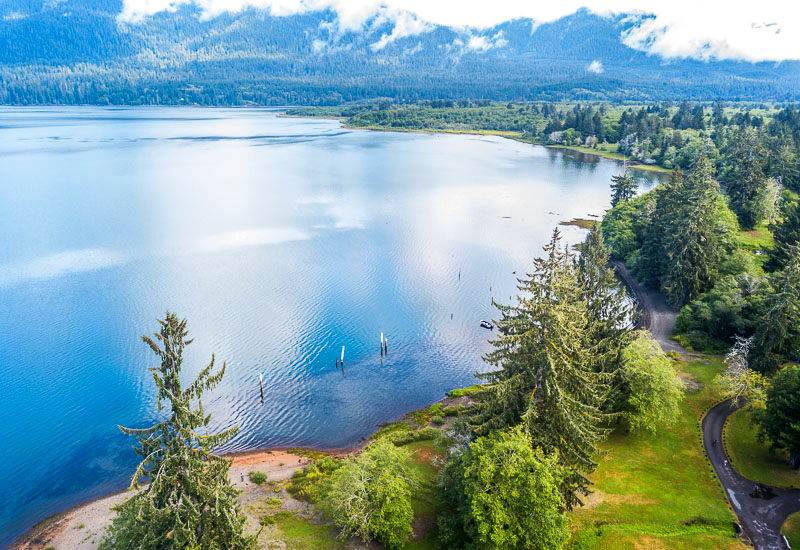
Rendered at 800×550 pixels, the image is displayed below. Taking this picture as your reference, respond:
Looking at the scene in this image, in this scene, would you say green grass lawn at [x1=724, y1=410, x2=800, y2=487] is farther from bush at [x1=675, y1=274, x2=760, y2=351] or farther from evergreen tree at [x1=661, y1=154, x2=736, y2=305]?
evergreen tree at [x1=661, y1=154, x2=736, y2=305]

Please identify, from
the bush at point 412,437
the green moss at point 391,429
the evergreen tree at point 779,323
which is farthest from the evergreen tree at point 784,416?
the green moss at point 391,429

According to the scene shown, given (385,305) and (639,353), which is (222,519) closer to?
(639,353)

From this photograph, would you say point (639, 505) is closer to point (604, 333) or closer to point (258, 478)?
point (604, 333)

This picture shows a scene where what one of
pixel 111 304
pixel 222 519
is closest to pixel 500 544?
pixel 222 519

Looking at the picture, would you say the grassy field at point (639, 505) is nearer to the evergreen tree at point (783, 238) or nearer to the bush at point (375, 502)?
the bush at point (375, 502)

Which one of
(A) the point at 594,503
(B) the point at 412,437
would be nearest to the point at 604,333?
(A) the point at 594,503

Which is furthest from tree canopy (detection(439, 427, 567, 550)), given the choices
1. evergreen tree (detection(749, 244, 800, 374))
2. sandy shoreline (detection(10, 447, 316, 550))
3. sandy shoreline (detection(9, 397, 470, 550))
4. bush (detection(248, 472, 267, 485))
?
evergreen tree (detection(749, 244, 800, 374))
